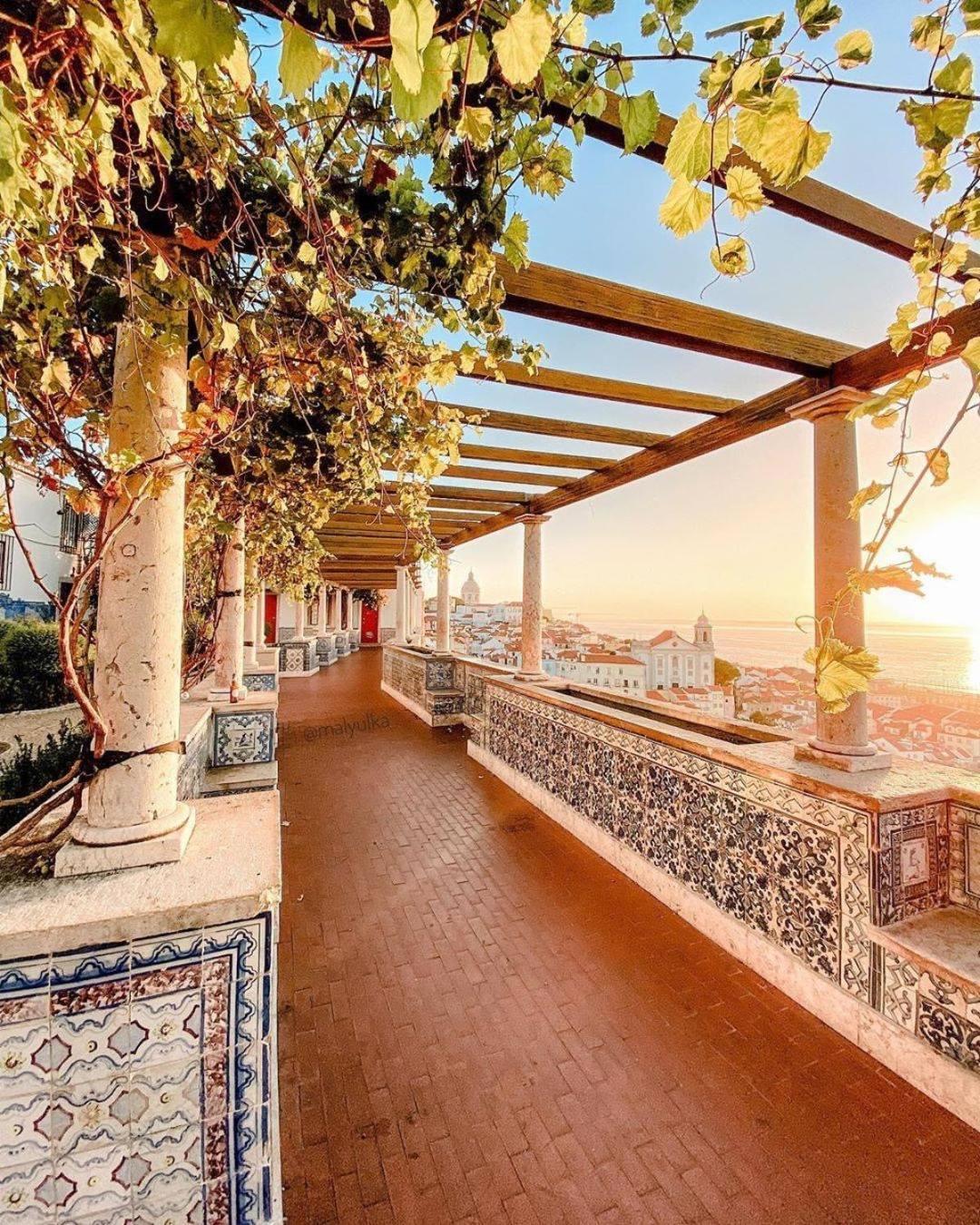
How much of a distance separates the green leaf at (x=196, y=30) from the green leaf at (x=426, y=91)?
0.20 m

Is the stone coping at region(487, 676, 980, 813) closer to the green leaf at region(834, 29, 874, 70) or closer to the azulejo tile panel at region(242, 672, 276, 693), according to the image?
the green leaf at region(834, 29, 874, 70)

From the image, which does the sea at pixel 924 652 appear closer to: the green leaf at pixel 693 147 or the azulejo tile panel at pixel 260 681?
the green leaf at pixel 693 147

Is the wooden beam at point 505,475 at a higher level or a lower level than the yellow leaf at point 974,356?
higher

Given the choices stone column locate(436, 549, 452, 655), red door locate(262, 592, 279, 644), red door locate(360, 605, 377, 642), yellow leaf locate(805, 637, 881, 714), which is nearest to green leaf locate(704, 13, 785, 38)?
yellow leaf locate(805, 637, 881, 714)

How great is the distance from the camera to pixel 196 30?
565mm

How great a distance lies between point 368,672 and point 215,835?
14473mm

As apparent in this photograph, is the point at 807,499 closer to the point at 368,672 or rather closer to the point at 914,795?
the point at 914,795

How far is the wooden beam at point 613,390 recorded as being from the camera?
2992 millimetres

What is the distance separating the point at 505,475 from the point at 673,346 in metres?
2.35

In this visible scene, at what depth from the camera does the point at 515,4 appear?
0.89 meters

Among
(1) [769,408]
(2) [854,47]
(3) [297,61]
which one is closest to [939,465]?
(2) [854,47]

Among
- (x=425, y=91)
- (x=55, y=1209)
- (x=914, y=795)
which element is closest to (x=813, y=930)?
(x=914, y=795)

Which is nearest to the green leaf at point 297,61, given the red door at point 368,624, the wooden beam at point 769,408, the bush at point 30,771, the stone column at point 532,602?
the wooden beam at point 769,408

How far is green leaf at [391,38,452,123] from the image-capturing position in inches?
21.6
